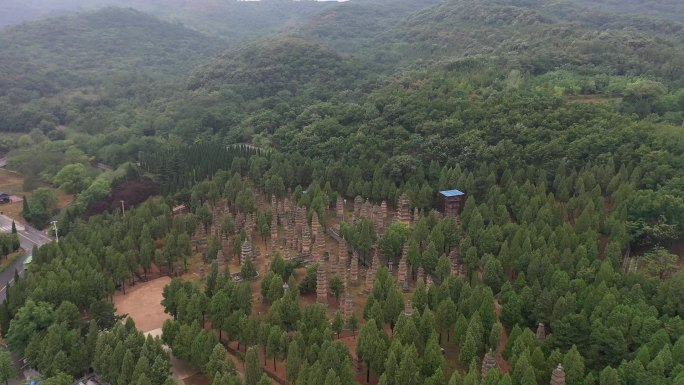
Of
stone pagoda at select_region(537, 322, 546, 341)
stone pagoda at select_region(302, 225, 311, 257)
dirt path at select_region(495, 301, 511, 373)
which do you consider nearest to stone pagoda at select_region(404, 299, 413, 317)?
dirt path at select_region(495, 301, 511, 373)

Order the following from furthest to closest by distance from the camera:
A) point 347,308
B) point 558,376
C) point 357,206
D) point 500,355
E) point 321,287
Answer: point 357,206 → point 321,287 → point 347,308 → point 500,355 → point 558,376

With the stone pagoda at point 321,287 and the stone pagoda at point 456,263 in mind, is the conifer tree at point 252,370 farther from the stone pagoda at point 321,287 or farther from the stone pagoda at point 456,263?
the stone pagoda at point 456,263

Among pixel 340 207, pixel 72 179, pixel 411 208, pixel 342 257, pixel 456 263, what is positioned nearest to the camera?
pixel 456 263

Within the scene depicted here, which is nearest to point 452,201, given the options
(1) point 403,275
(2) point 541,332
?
(1) point 403,275

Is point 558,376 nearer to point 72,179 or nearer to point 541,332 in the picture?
point 541,332

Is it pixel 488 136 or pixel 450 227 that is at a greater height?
pixel 488 136

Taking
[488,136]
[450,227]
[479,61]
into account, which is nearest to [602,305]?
[450,227]

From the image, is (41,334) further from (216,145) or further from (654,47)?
(654,47)

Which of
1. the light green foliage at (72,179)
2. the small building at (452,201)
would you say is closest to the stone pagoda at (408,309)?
the small building at (452,201)
